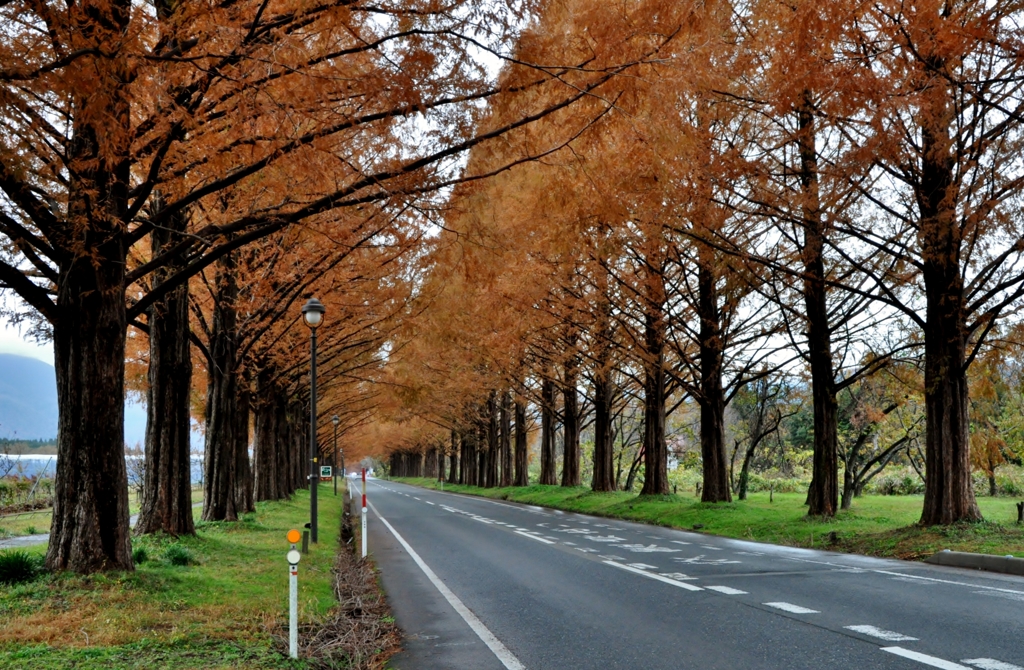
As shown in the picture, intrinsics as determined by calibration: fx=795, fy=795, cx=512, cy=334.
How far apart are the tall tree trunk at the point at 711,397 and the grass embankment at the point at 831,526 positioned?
2.73 ft

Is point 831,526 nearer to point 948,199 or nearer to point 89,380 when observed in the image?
point 948,199

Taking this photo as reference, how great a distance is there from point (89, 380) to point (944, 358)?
13.6 m

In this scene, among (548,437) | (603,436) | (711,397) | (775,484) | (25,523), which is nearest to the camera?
(25,523)

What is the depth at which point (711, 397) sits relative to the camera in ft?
74.3

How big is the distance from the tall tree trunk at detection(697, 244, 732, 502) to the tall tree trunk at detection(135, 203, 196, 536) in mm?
13740

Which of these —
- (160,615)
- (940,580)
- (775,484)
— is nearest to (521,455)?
(775,484)

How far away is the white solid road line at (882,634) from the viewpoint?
6426mm

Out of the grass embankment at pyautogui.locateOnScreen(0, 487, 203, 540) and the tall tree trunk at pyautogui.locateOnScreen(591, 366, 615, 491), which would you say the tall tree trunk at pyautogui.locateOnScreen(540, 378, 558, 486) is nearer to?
the tall tree trunk at pyautogui.locateOnScreen(591, 366, 615, 491)

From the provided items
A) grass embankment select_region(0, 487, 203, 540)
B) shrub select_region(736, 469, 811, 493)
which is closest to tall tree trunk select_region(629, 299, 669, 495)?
grass embankment select_region(0, 487, 203, 540)

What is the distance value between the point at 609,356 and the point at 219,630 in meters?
19.7

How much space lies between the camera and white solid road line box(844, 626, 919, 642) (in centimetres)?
643

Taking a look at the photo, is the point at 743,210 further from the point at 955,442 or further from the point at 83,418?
the point at 83,418

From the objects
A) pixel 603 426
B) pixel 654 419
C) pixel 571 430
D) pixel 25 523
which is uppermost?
pixel 654 419

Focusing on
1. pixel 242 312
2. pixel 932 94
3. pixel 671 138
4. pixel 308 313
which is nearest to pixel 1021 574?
pixel 932 94
